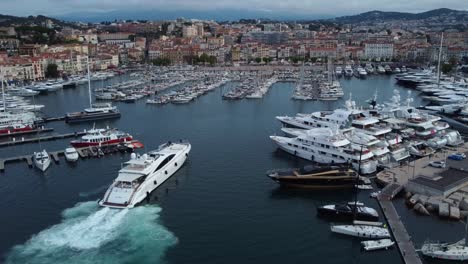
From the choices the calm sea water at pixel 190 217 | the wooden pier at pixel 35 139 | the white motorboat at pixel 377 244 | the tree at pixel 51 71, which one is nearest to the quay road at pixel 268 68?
the tree at pixel 51 71

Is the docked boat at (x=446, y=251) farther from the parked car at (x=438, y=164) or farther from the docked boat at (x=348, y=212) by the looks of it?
the parked car at (x=438, y=164)

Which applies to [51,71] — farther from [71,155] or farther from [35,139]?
[71,155]

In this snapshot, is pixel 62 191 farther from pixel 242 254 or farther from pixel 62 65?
pixel 62 65

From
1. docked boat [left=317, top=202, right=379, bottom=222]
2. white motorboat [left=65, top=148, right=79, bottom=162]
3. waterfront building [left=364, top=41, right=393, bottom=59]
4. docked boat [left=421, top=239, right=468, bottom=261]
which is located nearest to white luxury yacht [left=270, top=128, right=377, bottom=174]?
docked boat [left=317, top=202, right=379, bottom=222]

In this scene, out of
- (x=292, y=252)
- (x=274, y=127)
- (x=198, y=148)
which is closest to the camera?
(x=292, y=252)

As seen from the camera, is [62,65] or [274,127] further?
[62,65]

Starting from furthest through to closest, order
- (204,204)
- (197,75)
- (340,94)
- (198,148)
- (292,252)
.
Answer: (197,75)
(340,94)
(198,148)
(204,204)
(292,252)

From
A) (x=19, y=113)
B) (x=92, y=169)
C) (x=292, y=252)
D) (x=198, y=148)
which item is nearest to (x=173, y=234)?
(x=292, y=252)

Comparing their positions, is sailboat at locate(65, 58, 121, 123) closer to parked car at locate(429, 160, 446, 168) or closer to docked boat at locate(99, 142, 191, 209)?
docked boat at locate(99, 142, 191, 209)
